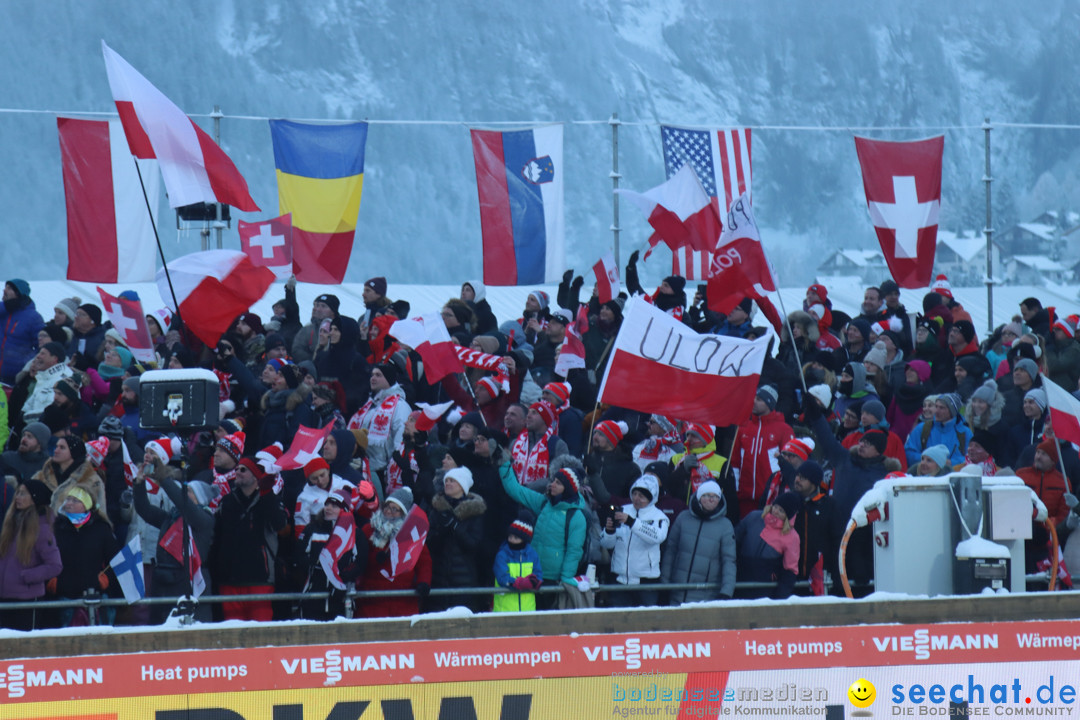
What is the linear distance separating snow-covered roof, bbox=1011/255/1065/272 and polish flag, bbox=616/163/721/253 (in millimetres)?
52044

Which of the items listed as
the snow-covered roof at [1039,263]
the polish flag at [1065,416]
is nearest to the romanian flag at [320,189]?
the polish flag at [1065,416]

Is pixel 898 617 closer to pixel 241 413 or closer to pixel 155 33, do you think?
pixel 241 413

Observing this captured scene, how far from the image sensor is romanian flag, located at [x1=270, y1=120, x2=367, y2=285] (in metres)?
15.0

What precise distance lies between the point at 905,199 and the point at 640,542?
844 cm

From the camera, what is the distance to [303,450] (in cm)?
947

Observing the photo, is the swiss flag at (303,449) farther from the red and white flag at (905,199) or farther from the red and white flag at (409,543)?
the red and white flag at (905,199)

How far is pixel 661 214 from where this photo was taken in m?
13.8

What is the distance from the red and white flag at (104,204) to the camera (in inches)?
578

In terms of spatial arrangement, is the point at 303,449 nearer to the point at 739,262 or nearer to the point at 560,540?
the point at 560,540

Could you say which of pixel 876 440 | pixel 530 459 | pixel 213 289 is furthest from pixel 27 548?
pixel 876 440

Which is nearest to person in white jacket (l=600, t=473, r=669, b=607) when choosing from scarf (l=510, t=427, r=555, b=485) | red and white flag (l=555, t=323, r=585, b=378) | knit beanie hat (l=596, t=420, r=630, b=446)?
Result: knit beanie hat (l=596, t=420, r=630, b=446)

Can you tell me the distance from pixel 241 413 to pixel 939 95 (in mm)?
Result: 72661

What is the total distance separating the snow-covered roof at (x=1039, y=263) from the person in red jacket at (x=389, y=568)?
188ft

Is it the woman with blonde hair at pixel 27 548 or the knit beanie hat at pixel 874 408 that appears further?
the knit beanie hat at pixel 874 408
